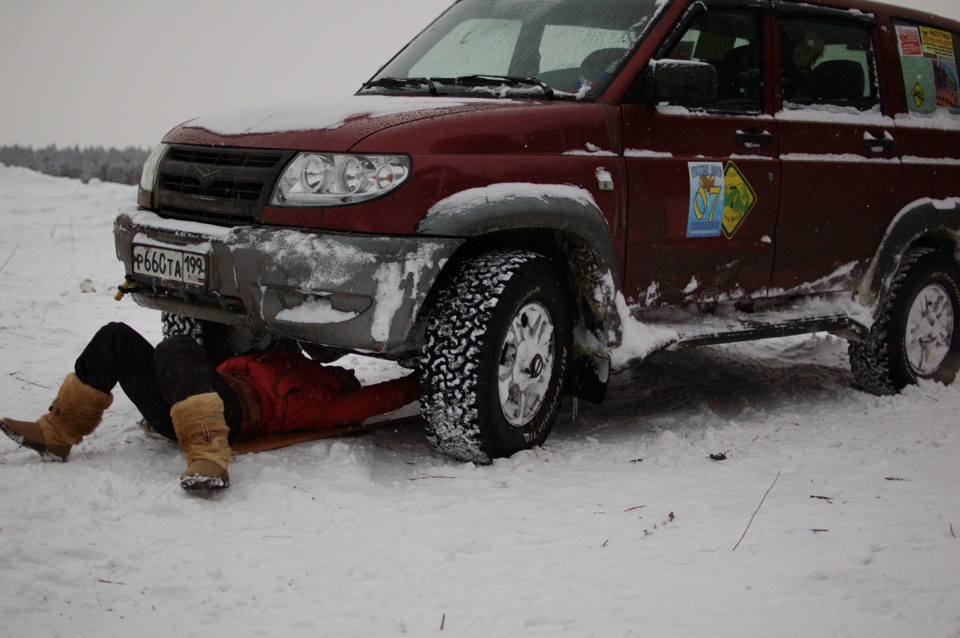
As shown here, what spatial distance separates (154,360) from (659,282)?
2.09m

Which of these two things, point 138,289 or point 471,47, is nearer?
point 138,289

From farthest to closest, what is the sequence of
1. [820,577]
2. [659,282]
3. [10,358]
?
[10,358] < [659,282] < [820,577]

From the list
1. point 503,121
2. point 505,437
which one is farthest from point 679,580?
point 503,121

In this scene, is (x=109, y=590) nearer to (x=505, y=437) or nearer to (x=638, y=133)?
(x=505, y=437)

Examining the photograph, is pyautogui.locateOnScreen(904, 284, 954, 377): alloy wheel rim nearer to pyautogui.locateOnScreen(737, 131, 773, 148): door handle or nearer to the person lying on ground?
pyautogui.locateOnScreen(737, 131, 773, 148): door handle

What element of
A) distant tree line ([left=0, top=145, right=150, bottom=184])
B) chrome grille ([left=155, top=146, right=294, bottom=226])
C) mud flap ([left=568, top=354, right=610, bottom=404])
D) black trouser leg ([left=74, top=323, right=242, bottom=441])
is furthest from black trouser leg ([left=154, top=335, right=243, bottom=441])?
distant tree line ([left=0, top=145, right=150, bottom=184])

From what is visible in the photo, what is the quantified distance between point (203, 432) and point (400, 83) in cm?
194

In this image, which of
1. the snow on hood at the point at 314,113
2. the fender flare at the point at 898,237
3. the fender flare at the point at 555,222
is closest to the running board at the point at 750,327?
the fender flare at the point at 898,237

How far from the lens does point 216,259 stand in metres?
3.43

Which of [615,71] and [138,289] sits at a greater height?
[615,71]

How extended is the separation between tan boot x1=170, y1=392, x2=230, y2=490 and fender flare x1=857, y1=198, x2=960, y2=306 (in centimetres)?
344

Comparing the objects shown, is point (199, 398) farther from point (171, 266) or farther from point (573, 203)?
point (573, 203)

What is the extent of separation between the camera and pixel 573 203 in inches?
144

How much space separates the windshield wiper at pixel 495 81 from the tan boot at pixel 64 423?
196cm
